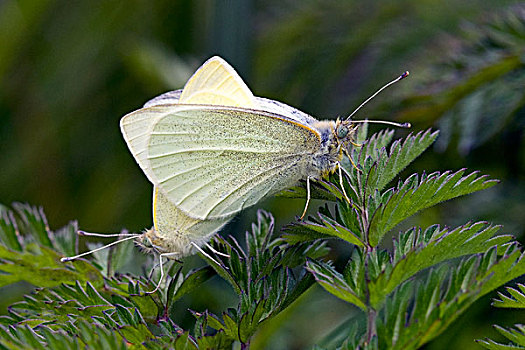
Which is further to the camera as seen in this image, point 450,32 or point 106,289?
point 450,32

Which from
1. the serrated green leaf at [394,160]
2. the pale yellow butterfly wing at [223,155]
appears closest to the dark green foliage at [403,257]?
the serrated green leaf at [394,160]

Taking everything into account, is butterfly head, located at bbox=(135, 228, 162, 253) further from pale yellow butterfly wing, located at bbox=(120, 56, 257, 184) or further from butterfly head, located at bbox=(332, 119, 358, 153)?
butterfly head, located at bbox=(332, 119, 358, 153)

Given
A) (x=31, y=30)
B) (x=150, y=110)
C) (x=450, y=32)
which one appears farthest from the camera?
(x=31, y=30)

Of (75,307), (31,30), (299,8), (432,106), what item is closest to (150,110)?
(75,307)

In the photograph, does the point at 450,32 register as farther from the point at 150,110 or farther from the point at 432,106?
the point at 150,110

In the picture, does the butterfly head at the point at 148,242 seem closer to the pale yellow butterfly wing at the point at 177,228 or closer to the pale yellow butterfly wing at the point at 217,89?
the pale yellow butterfly wing at the point at 177,228

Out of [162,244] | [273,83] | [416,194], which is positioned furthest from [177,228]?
[273,83]
